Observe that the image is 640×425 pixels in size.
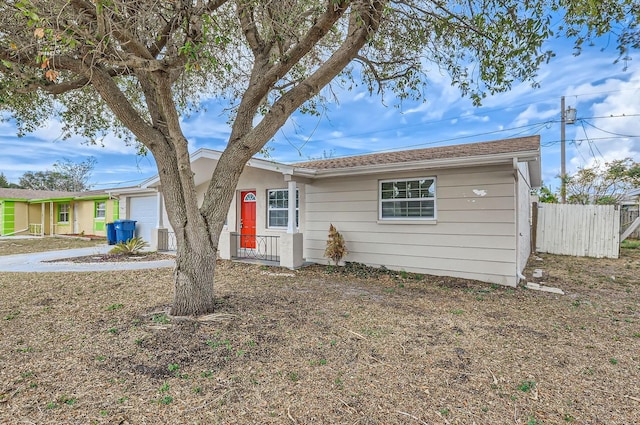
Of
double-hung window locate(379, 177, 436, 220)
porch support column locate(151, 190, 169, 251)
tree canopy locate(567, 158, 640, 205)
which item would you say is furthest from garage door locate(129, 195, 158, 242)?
tree canopy locate(567, 158, 640, 205)

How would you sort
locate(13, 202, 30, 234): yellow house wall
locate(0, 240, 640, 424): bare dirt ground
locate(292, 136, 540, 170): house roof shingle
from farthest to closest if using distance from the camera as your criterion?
locate(13, 202, 30, 234): yellow house wall → locate(292, 136, 540, 170): house roof shingle → locate(0, 240, 640, 424): bare dirt ground

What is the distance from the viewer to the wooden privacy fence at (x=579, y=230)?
10648 mm

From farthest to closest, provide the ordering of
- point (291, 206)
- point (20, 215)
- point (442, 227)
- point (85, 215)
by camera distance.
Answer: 1. point (20, 215)
2. point (85, 215)
3. point (291, 206)
4. point (442, 227)

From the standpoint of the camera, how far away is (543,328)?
4211 millimetres

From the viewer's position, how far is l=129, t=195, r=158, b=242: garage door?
48.2 ft

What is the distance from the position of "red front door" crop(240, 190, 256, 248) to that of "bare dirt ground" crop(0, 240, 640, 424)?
4800 mm

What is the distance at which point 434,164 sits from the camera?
6.93 m

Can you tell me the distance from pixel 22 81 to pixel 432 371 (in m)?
6.08

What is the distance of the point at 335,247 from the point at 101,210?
53.1ft

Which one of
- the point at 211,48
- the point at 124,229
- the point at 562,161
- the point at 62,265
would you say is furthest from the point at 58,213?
the point at 562,161

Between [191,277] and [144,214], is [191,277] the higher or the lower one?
the lower one

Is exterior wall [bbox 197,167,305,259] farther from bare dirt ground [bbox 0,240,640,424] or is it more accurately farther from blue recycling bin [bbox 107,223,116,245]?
blue recycling bin [bbox 107,223,116,245]

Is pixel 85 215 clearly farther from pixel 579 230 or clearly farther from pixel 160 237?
pixel 579 230

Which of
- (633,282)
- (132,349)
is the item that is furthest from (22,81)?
(633,282)
